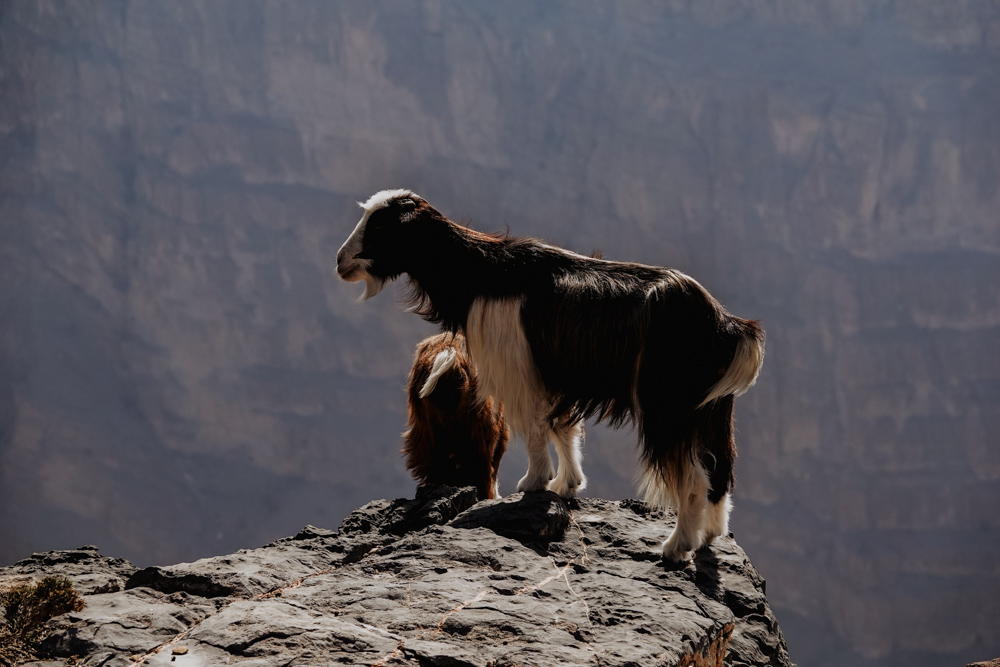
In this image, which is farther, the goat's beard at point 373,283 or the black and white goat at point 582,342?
the goat's beard at point 373,283

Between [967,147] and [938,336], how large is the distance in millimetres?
6488

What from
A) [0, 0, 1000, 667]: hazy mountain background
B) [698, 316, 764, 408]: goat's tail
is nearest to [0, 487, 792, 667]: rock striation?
[698, 316, 764, 408]: goat's tail

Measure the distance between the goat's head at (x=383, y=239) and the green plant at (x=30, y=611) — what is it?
78.9 inches

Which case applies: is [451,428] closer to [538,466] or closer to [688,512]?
[538,466]

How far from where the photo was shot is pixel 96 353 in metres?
29.6

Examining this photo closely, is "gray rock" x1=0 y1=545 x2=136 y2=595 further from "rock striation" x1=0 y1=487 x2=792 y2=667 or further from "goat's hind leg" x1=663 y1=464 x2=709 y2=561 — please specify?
"goat's hind leg" x1=663 y1=464 x2=709 y2=561

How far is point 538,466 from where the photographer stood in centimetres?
469

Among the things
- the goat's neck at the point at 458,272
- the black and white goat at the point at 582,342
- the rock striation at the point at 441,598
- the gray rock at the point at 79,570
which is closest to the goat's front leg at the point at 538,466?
the black and white goat at the point at 582,342

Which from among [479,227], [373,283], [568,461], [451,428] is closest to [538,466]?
[568,461]

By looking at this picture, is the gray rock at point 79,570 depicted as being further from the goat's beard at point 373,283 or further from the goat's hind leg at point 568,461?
the goat's hind leg at point 568,461

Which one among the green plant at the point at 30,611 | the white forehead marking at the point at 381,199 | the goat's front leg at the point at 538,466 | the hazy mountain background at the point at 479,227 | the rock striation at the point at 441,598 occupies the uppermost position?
the hazy mountain background at the point at 479,227

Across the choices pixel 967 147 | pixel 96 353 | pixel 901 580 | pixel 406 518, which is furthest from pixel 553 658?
pixel 967 147

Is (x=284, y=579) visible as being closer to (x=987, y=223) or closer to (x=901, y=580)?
(x=901, y=580)

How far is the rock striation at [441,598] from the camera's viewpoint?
117 inches
